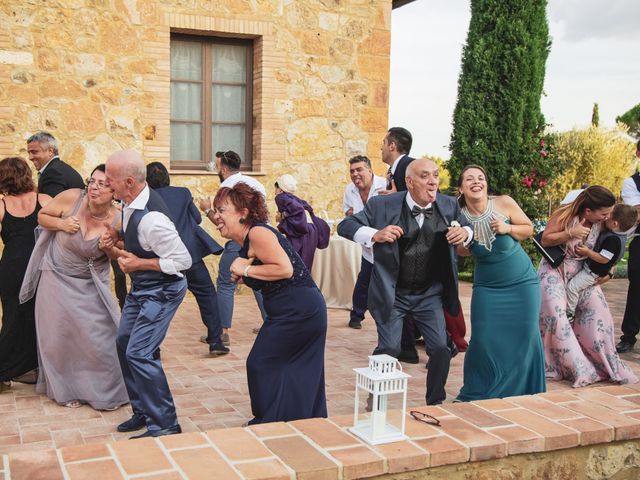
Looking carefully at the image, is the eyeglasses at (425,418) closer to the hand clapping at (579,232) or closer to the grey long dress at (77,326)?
the grey long dress at (77,326)

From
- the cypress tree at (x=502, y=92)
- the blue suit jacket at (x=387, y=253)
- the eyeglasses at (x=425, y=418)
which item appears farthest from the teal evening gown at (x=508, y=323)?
the cypress tree at (x=502, y=92)

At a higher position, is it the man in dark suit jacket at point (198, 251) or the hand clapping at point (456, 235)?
the hand clapping at point (456, 235)

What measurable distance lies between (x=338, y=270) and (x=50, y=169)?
433 cm

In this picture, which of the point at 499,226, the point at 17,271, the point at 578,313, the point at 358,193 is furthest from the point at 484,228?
the point at 17,271

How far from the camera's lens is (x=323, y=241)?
7.95 metres

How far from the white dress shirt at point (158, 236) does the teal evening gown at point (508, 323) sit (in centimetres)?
196

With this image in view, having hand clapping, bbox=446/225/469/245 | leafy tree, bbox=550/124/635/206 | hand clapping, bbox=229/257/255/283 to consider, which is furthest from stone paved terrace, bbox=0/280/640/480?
leafy tree, bbox=550/124/635/206

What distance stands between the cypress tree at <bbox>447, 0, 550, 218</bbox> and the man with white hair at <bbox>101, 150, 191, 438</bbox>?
8.86m

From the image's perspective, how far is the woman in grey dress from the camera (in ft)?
16.9

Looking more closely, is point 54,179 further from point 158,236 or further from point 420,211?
point 420,211

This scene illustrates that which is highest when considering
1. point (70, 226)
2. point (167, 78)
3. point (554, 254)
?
point (167, 78)

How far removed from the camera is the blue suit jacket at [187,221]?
21.5 feet

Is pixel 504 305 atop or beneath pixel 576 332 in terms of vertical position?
atop

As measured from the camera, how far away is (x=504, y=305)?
16.6ft
